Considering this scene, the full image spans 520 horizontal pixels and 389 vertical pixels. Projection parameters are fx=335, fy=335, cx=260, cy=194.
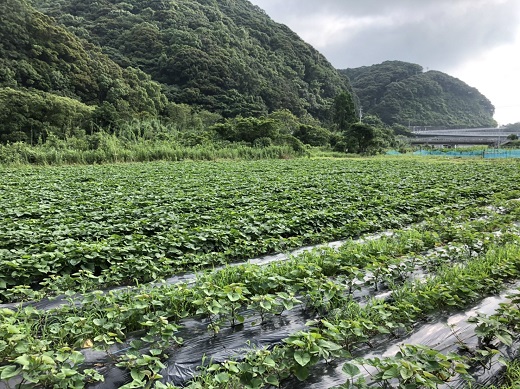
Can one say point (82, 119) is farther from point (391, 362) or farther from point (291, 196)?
point (391, 362)

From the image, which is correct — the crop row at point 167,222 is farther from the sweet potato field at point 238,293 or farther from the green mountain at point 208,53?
the green mountain at point 208,53

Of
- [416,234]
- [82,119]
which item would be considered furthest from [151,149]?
[416,234]

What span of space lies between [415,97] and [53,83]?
9264cm

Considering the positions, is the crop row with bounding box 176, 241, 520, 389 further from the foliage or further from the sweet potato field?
the foliage

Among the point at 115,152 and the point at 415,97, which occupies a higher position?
the point at 415,97

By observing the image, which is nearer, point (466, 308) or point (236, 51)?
point (466, 308)

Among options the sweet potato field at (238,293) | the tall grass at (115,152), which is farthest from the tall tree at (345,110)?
the sweet potato field at (238,293)

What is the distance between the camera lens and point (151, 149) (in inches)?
906

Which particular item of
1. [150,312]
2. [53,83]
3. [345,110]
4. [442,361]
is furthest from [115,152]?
[345,110]

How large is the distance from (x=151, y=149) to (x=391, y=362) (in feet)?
75.5

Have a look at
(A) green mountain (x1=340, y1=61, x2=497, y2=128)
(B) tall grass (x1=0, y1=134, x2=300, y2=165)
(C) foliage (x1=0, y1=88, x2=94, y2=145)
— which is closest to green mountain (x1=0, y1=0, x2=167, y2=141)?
(C) foliage (x1=0, y1=88, x2=94, y2=145)

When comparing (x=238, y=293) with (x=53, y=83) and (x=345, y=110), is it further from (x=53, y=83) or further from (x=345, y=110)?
(x=345, y=110)

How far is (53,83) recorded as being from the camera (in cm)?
3706

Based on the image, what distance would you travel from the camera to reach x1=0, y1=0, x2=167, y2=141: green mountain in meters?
27.3
